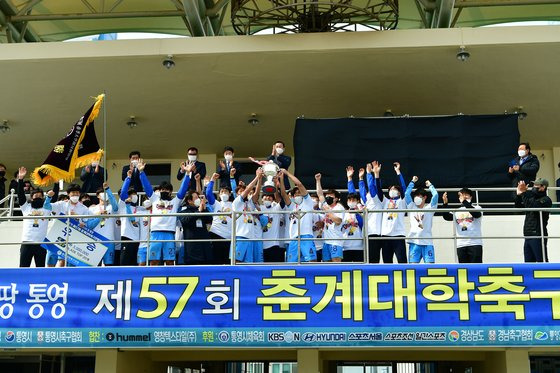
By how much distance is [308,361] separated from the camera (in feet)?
38.2

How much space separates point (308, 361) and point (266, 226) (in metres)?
2.10

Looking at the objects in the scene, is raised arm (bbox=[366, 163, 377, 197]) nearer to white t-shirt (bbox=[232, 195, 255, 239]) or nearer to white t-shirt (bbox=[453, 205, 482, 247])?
white t-shirt (bbox=[453, 205, 482, 247])

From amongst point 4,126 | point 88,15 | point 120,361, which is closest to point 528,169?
point 120,361

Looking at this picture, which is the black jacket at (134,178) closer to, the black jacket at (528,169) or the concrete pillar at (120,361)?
the concrete pillar at (120,361)

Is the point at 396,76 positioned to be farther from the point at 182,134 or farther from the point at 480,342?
the point at 480,342

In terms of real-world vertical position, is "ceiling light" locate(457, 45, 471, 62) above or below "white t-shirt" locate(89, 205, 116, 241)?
above

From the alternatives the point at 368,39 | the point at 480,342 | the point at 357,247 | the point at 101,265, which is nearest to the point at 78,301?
the point at 101,265

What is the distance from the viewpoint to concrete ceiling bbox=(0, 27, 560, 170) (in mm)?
15648

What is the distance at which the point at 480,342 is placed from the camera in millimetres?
10742

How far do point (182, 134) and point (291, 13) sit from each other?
588 centimetres

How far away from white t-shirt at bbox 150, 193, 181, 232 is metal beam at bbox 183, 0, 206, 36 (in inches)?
218

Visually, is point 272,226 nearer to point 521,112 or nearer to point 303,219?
point 303,219

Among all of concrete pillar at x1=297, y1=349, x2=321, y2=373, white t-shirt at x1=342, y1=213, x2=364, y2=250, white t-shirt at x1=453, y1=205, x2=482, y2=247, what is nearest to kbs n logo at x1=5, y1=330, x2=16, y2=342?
concrete pillar at x1=297, y1=349, x2=321, y2=373

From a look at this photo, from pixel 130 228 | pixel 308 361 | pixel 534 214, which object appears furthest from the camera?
pixel 130 228
